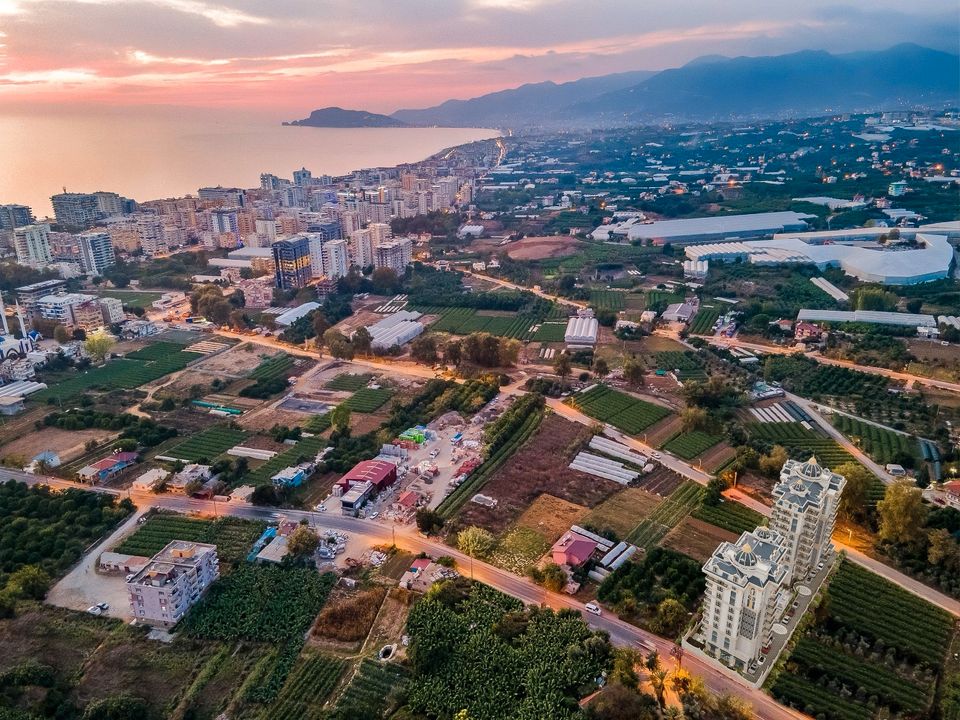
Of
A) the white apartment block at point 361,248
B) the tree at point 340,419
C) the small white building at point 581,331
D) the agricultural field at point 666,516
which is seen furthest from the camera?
the white apartment block at point 361,248

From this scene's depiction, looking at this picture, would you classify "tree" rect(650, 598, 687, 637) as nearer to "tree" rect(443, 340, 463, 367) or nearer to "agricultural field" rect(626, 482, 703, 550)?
"agricultural field" rect(626, 482, 703, 550)

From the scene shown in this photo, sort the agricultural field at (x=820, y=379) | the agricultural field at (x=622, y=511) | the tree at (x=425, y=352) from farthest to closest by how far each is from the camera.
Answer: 1. the tree at (x=425, y=352)
2. the agricultural field at (x=820, y=379)
3. the agricultural field at (x=622, y=511)

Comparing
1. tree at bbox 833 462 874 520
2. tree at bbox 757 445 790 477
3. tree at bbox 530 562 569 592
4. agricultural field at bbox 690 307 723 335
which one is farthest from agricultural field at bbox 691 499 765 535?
agricultural field at bbox 690 307 723 335

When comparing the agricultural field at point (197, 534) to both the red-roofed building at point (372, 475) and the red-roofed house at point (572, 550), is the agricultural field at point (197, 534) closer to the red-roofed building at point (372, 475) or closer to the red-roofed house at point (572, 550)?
the red-roofed building at point (372, 475)

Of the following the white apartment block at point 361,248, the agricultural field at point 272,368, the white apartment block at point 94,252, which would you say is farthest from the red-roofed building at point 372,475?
the white apartment block at point 94,252

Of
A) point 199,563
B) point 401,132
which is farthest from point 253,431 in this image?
point 401,132

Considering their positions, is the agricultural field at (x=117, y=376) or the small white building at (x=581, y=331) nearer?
the agricultural field at (x=117, y=376)

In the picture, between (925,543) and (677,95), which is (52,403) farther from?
(677,95)
